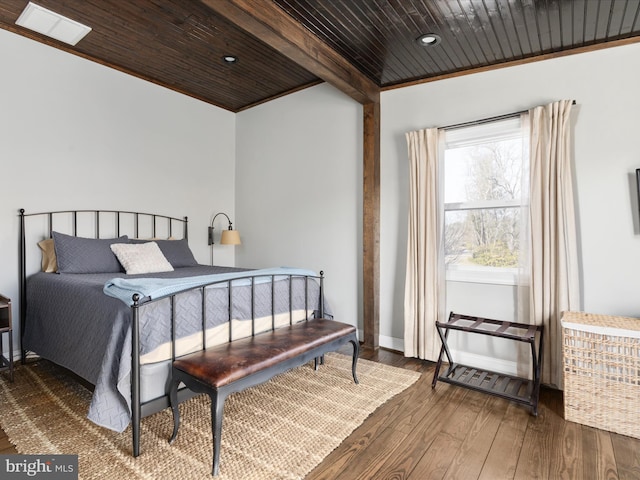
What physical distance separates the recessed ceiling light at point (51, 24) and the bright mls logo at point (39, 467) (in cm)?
294

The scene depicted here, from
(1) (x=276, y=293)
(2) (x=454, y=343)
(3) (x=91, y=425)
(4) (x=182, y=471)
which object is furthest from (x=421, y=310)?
(3) (x=91, y=425)

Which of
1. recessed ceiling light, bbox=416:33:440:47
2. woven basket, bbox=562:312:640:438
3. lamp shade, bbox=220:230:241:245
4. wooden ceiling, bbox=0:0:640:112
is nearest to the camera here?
woven basket, bbox=562:312:640:438

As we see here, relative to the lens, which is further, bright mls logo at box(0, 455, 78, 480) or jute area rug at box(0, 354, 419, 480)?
jute area rug at box(0, 354, 419, 480)

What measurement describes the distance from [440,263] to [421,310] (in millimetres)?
446

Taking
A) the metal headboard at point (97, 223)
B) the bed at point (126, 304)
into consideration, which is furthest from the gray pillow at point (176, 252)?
the metal headboard at point (97, 223)

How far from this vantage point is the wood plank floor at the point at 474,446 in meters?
1.78

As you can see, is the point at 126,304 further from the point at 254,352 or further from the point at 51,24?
the point at 51,24

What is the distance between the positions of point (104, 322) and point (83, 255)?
55.4 inches

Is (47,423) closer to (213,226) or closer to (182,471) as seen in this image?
(182,471)

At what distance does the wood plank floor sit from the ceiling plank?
2.49m

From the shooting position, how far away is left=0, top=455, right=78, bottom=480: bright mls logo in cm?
167

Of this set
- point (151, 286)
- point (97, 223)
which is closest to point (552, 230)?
point (151, 286)

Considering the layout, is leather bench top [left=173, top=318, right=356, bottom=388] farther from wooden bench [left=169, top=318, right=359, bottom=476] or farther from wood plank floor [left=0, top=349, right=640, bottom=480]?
wood plank floor [left=0, top=349, right=640, bottom=480]

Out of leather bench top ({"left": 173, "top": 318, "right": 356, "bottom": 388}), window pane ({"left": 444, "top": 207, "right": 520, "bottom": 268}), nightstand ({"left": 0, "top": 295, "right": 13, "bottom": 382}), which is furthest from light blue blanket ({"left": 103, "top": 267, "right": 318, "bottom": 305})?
window pane ({"left": 444, "top": 207, "right": 520, "bottom": 268})
